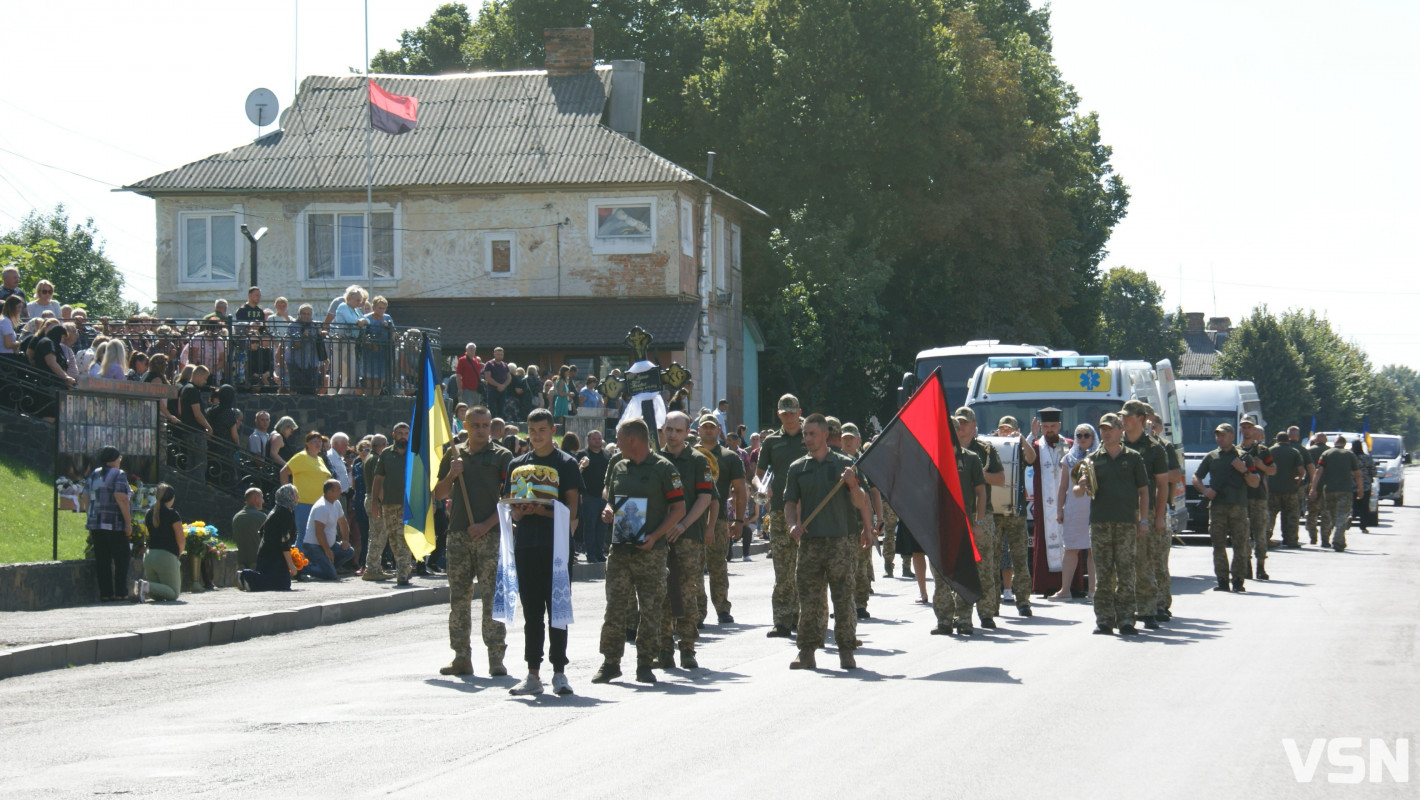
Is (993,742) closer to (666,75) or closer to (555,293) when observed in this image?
(555,293)

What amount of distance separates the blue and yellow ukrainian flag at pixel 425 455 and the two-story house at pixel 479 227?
989 inches

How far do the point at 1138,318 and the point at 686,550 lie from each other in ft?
328

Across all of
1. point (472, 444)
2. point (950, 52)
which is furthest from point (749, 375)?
point (472, 444)

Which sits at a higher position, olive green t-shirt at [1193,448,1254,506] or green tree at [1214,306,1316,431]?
green tree at [1214,306,1316,431]

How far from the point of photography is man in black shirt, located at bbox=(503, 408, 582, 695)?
33.8 feet

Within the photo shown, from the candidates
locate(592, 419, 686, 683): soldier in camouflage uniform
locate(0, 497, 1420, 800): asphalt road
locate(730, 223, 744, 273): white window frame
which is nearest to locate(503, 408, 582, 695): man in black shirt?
locate(0, 497, 1420, 800): asphalt road

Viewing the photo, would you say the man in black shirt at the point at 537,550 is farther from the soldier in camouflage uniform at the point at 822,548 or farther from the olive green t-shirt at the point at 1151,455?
the olive green t-shirt at the point at 1151,455

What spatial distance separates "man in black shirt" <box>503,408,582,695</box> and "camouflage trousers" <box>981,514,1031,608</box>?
6.23 metres

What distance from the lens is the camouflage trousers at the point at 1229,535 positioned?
18.0 metres

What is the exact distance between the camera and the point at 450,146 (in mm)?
42531

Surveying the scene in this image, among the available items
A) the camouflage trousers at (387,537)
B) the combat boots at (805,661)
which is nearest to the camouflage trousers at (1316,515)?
the camouflage trousers at (387,537)

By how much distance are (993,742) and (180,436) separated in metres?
15.5

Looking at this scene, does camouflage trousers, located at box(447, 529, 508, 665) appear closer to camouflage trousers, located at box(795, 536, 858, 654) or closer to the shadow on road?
camouflage trousers, located at box(795, 536, 858, 654)

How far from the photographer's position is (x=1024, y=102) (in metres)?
52.1
